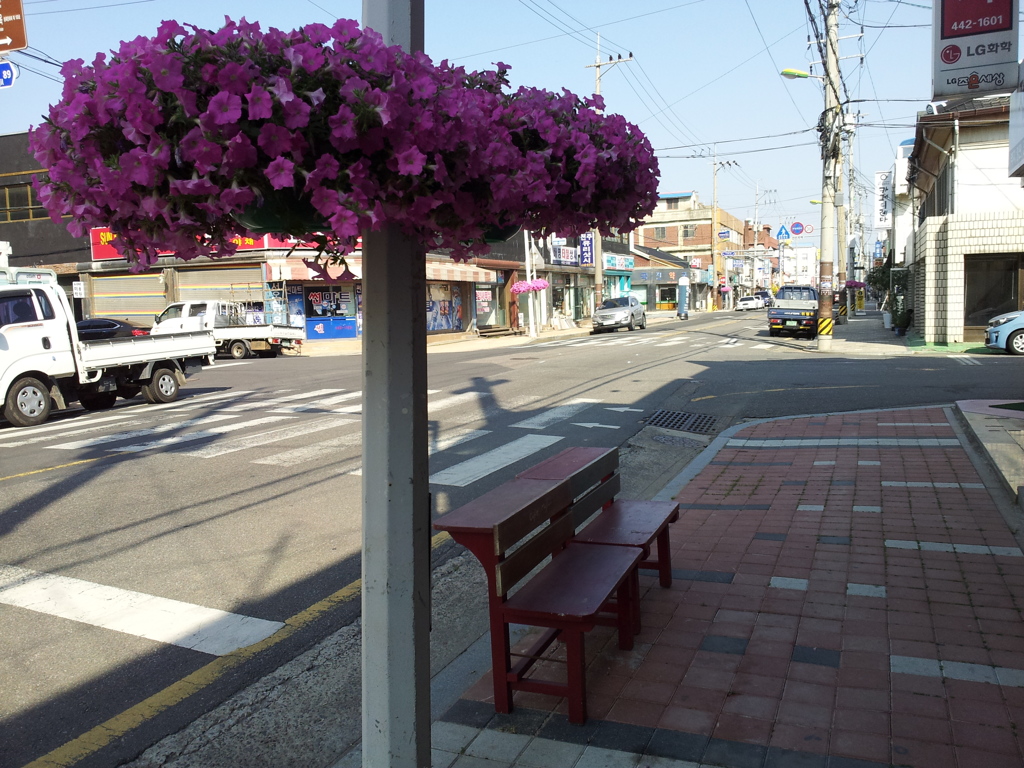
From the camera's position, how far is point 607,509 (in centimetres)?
534

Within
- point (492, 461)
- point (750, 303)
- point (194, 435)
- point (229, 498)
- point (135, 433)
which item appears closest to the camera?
point (229, 498)

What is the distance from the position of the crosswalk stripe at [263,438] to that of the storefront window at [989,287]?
1950 cm

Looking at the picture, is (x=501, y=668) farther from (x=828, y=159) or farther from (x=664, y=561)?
(x=828, y=159)

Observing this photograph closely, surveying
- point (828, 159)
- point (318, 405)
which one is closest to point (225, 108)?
point (318, 405)

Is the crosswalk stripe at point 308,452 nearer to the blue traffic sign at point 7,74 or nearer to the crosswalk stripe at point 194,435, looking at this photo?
the crosswalk stripe at point 194,435

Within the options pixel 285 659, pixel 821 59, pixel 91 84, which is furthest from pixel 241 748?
pixel 821 59

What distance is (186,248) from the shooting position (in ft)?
7.37

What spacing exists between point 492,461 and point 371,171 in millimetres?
7539

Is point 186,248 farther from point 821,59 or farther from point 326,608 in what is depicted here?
point 821,59

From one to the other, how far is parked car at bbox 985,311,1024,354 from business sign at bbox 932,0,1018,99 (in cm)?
1225

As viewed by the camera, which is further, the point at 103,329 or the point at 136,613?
the point at 103,329

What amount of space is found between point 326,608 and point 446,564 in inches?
46.5

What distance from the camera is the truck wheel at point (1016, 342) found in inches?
766

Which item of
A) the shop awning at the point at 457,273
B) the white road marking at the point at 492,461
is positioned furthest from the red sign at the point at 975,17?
the shop awning at the point at 457,273
